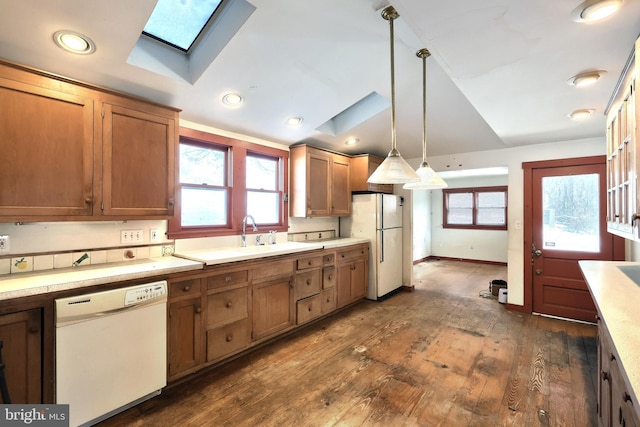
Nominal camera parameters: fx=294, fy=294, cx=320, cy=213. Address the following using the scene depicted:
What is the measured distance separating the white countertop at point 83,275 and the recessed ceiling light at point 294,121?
1805 millimetres

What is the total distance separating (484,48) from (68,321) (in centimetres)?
285

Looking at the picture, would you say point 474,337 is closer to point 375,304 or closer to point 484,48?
point 375,304

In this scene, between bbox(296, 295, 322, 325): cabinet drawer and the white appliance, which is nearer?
bbox(296, 295, 322, 325): cabinet drawer

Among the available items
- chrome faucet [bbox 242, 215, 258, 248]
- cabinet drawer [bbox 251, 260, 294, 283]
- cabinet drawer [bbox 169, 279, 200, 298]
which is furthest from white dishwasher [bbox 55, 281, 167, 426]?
chrome faucet [bbox 242, 215, 258, 248]

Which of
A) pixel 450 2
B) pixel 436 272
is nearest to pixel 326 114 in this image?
pixel 450 2

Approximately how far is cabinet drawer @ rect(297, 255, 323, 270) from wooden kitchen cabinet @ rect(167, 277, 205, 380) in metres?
1.17

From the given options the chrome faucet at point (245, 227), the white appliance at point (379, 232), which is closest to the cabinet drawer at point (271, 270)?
the chrome faucet at point (245, 227)

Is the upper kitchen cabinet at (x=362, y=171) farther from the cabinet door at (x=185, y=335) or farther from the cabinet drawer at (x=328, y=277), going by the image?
the cabinet door at (x=185, y=335)

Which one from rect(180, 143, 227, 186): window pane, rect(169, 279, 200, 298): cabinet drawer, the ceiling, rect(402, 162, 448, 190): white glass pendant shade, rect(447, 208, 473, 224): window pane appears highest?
the ceiling

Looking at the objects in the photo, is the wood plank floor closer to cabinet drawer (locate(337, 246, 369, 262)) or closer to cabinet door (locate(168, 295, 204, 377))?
cabinet door (locate(168, 295, 204, 377))

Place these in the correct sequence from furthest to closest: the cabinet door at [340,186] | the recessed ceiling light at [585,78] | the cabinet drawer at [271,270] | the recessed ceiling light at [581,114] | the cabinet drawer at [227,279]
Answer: the cabinet door at [340,186]
the cabinet drawer at [271,270]
the recessed ceiling light at [581,114]
the cabinet drawer at [227,279]
the recessed ceiling light at [585,78]

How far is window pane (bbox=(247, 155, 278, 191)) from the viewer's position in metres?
3.52

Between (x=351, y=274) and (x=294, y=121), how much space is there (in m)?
2.15

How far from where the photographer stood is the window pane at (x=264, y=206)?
351 centimetres
